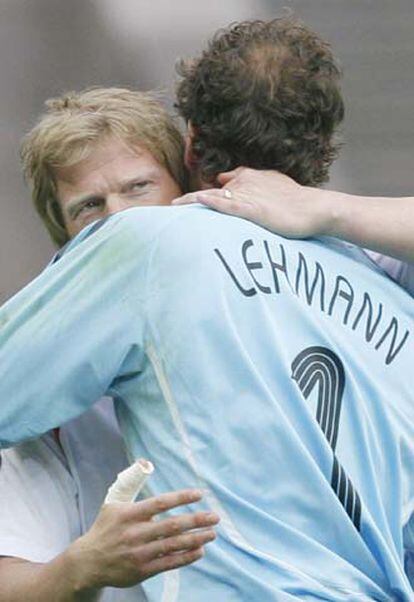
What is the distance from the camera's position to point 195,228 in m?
2.67

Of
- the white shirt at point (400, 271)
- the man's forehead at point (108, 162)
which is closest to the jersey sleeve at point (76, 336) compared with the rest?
the white shirt at point (400, 271)

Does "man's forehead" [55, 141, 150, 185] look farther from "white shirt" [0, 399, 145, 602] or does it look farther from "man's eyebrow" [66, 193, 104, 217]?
"white shirt" [0, 399, 145, 602]

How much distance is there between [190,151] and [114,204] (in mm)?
207

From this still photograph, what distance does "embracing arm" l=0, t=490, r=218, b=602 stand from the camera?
7.76 feet

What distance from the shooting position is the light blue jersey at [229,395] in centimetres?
258

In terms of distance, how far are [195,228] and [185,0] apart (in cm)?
320

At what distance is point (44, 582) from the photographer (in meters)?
2.62

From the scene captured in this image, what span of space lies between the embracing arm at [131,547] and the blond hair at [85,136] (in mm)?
858

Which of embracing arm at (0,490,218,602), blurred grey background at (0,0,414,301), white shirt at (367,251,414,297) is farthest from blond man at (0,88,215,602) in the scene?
blurred grey background at (0,0,414,301)

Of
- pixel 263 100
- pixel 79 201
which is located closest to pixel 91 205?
pixel 79 201

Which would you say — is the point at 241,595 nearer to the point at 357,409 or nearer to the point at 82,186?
the point at 357,409

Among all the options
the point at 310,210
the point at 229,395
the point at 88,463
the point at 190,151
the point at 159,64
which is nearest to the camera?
the point at 229,395

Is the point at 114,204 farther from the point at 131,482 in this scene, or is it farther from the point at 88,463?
the point at 131,482

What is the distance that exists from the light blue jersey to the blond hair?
54 cm
